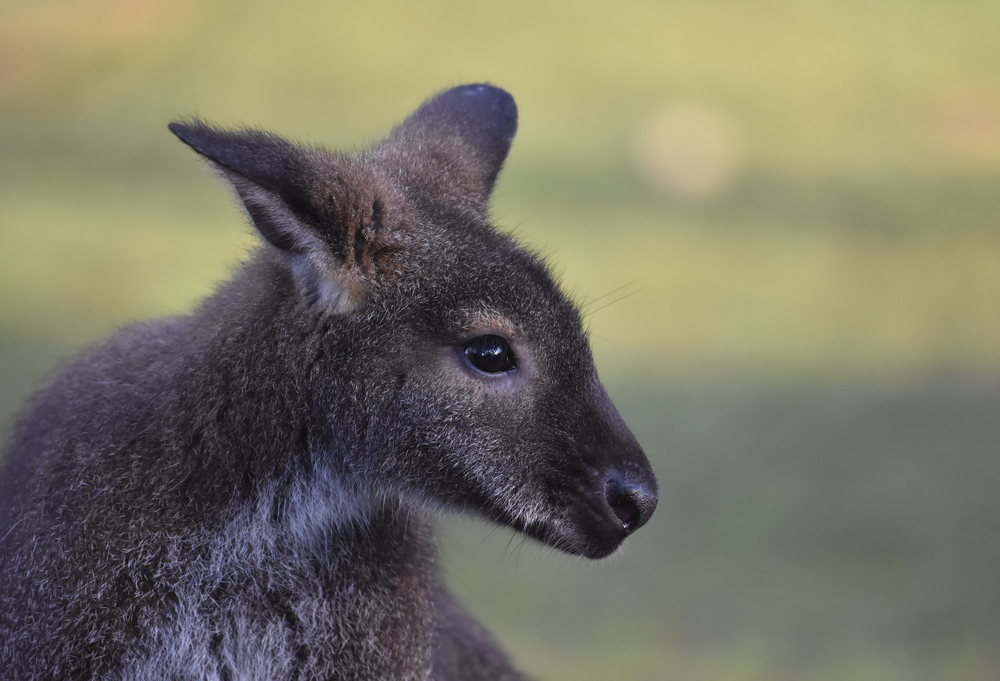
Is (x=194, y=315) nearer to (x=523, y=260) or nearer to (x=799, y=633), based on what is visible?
(x=523, y=260)

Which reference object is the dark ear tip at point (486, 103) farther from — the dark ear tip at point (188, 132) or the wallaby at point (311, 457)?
the dark ear tip at point (188, 132)

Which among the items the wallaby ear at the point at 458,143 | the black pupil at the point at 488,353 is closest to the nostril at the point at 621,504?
the black pupil at the point at 488,353

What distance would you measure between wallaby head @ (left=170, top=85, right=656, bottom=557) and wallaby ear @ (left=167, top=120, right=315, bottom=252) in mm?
87

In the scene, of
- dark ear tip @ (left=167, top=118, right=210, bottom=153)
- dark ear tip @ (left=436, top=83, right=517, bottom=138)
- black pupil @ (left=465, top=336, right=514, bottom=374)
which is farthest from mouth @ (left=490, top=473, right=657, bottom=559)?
dark ear tip @ (left=436, top=83, right=517, bottom=138)

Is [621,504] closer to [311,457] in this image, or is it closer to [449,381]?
[449,381]

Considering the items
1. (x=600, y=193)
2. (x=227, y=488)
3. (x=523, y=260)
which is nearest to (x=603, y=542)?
(x=523, y=260)

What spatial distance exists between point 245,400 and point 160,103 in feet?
36.8

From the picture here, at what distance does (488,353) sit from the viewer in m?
A: 3.62

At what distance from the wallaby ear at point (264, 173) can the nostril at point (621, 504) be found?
1.23 m

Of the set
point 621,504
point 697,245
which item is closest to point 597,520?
point 621,504

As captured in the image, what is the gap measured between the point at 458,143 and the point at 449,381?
1180mm

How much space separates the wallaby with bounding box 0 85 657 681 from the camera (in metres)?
3.47

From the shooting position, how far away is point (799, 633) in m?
7.47

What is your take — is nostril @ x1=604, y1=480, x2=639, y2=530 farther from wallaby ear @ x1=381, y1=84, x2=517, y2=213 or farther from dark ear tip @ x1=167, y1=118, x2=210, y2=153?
dark ear tip @ x1=167, y1=118, x2=210, y2=153
